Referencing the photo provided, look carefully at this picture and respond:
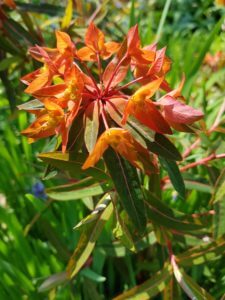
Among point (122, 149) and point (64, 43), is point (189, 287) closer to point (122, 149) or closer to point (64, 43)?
point (122, 149)

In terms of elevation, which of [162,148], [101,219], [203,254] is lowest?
[203,254]

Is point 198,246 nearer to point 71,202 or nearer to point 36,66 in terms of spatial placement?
point 71,202

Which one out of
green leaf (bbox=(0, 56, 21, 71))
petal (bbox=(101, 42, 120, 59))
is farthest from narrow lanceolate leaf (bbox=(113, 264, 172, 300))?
green leaf (bbox=(0, 56, 21, 71))

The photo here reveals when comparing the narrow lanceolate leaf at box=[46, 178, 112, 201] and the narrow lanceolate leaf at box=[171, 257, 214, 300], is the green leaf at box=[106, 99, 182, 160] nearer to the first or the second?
the narrow lanceolate leaf at box=[46, 178, 112, 201]

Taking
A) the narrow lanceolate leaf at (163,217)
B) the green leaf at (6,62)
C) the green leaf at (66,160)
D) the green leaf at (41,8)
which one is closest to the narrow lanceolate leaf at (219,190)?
the narrow lanceolate leaf at (163,217)

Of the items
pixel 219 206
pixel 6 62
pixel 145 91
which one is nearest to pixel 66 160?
pixel 145 91
